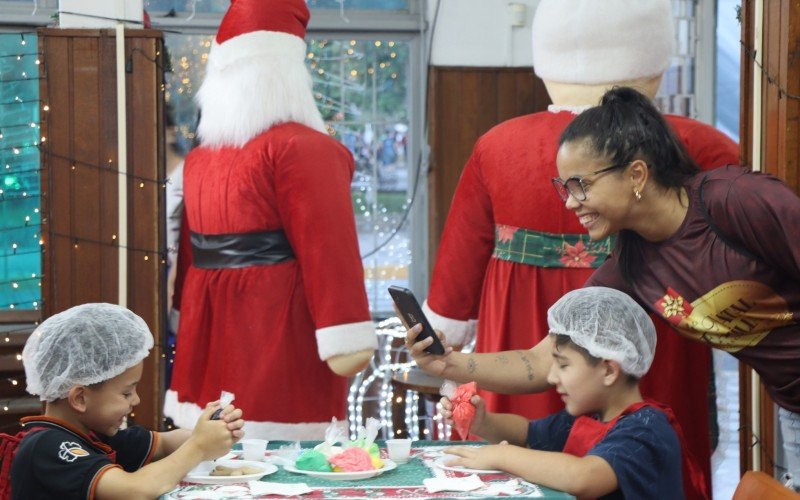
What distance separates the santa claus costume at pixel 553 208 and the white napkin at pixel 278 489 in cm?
119

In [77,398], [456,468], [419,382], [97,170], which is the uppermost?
[97,170]

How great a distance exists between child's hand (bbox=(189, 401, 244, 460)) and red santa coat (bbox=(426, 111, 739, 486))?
1.11 meters

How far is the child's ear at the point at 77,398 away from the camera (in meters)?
2.33

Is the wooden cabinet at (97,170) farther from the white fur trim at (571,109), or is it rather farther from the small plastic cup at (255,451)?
the small plastic cup at (255,451)

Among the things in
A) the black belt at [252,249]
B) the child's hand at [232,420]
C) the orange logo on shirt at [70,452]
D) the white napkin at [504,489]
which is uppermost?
the black belt at [252,249]

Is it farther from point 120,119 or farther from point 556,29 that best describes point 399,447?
point 120,119

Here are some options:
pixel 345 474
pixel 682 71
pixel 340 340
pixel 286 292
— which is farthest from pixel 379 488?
pixel 682 71

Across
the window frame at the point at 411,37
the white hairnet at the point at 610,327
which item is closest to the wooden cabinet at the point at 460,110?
the window frame at the point at 411,37

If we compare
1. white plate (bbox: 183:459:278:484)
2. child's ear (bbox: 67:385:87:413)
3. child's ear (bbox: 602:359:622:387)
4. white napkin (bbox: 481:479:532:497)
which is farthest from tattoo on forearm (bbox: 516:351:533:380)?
child's ear (bbox: 67:385:87:413)

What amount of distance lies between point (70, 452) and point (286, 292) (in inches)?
47.2

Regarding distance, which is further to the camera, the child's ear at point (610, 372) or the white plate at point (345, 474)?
the child's ear at point (610, 372)

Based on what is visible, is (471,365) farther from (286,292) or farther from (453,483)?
(286,292)

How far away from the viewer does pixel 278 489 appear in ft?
6.83

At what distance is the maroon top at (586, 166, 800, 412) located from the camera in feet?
7.34
